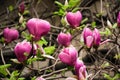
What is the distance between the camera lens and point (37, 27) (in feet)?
3.53

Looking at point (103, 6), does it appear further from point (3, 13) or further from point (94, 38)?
point (94, 38)

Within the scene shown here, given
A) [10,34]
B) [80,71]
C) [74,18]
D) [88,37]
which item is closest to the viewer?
[80,71]

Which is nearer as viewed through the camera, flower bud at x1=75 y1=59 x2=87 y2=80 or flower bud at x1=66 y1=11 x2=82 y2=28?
flower bud at x1=75 y1=59 x2=87 y2=80

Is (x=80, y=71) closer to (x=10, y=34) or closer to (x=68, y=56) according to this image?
(x=68, y=56)

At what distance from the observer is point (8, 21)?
3232 millimetres

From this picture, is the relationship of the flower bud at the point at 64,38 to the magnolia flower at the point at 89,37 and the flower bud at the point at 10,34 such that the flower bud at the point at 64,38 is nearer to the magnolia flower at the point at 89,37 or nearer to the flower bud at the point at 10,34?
the magnolia flower at the point at 89,37

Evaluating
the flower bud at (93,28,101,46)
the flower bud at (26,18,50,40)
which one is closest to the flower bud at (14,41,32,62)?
the flower bud at (26,18,50,40)

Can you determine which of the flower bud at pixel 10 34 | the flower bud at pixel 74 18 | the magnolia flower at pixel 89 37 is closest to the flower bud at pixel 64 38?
the magnolia flower at pixel 89 37

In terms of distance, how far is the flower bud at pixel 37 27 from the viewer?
107cm

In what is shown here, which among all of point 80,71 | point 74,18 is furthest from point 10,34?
point 80,71

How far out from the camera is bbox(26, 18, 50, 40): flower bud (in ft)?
3.50

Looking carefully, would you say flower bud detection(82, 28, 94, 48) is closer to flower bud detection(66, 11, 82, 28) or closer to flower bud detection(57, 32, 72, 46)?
flower bud detection(57, 32, 72, 46)

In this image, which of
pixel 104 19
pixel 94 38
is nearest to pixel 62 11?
pixel 94 38

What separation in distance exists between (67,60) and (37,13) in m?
2.21
